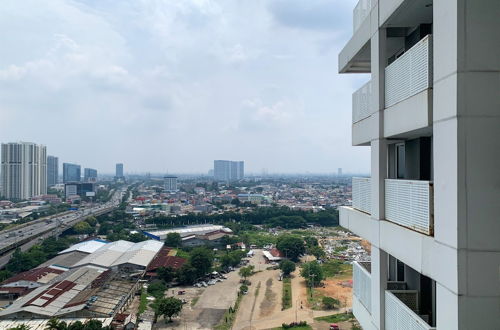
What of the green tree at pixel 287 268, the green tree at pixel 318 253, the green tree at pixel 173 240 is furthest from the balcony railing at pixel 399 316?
the green tree at pixel 173 240

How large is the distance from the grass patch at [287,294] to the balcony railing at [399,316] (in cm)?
1216

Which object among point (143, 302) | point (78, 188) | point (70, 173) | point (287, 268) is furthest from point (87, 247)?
point (70, 173)

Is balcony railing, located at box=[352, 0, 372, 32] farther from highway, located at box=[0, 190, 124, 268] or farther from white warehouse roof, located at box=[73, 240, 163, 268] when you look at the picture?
highway, located at box=[0, 190, 124, 268]

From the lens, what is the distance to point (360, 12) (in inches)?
106

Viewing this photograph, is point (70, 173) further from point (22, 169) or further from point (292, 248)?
point (292, 248)

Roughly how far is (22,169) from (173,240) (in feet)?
126

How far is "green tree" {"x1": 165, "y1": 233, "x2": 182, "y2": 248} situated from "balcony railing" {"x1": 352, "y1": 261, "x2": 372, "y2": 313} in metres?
22.0

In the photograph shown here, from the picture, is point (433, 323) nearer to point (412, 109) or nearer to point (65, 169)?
point (412, 109)

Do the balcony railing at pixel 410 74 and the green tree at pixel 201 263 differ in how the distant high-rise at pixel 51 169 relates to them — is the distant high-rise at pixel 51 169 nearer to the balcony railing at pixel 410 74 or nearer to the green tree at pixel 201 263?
the green tree at pixel 201 263

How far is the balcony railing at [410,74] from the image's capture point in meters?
1.64

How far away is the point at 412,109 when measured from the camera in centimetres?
179
